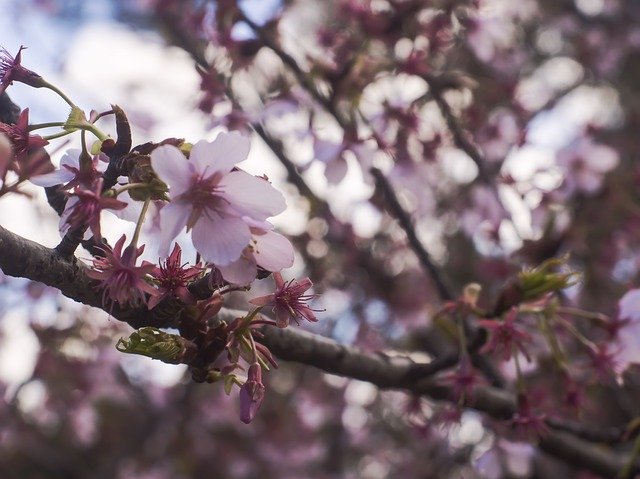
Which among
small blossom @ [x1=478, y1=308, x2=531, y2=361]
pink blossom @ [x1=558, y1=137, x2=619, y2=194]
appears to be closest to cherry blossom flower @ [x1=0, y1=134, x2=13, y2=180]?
small blossom @ [x1=478, y1=308, x2=531, y2=361]

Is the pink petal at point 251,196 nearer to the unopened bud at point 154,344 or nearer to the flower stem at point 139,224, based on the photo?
the flower stem at point 139,224

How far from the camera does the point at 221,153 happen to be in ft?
3.34

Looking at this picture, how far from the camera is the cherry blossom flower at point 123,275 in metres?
0.97

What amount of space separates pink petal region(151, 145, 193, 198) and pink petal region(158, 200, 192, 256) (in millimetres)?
23

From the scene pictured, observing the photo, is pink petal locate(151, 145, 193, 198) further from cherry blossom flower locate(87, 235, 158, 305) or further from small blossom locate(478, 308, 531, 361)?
small blossom locate(478, 308, 531, 361)

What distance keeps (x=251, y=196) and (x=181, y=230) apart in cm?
12

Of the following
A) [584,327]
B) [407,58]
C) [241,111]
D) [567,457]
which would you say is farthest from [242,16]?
[584,327]

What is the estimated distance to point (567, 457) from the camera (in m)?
1.90

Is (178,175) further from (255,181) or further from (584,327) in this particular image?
(584,327)

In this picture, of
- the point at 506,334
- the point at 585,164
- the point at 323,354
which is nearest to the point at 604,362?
the point at 506,334

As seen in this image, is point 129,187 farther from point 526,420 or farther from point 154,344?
point 526,420

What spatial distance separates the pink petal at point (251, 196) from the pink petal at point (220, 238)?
3 cm

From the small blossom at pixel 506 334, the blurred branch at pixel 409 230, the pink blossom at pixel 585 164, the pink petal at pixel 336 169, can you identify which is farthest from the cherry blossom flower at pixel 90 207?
the pink blossom at pixel 585 164

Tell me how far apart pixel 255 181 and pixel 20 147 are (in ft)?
1.25
